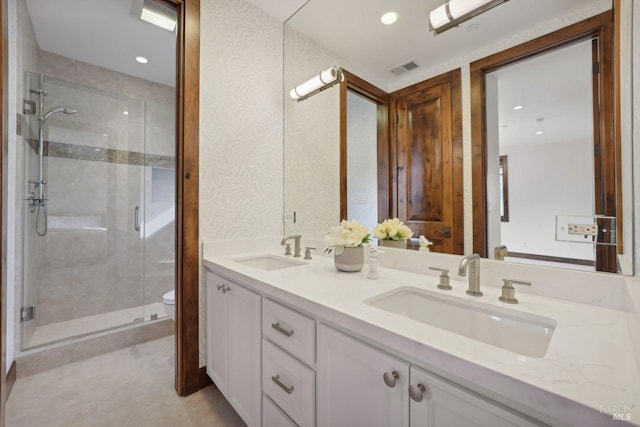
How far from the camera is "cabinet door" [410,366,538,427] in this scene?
0.50 m

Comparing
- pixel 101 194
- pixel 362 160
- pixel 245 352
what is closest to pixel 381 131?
pixel 362 160

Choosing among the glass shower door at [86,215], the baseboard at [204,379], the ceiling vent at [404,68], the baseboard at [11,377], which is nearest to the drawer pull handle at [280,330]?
the baseboard at [204,379]

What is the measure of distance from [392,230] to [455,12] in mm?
952

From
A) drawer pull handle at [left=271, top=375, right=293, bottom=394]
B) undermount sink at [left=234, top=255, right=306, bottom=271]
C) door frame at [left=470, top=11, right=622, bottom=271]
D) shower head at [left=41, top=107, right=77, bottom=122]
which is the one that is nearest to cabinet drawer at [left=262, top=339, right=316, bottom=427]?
drawer pull handle at [left=271, top=375, right=293, bottom=394]

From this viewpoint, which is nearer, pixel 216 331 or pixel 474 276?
pixel 474 276

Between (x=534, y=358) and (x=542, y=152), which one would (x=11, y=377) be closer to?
(x=534, y=358)

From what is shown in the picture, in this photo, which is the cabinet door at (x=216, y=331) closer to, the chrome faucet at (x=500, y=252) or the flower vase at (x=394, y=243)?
the flower vase at (x=394, y=243)

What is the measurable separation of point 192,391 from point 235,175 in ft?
4.34

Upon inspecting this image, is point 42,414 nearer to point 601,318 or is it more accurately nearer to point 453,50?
point 601,318

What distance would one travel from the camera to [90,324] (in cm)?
236

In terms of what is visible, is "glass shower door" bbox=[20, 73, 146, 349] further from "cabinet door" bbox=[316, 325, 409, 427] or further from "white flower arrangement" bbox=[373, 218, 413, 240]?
"white flower arrangement" bbox=[373, 218, 413, 240]

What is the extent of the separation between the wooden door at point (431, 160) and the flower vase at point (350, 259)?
10.9 inches

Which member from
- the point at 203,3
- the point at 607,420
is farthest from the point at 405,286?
the point at 203,3

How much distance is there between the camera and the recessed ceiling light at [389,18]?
1380 millimetres
